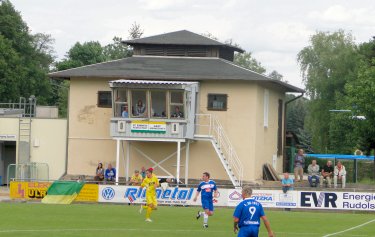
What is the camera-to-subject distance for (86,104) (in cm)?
5450

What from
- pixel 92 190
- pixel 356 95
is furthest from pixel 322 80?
pixel 92 190

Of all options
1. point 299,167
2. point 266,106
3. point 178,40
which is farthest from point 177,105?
point 299,167

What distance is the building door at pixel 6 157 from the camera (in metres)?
59.8

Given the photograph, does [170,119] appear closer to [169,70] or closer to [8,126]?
[169,70]

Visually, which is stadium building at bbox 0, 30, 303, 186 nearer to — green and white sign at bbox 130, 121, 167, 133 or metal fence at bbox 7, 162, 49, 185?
green and white sign at bbox 130, 121, 167, 133

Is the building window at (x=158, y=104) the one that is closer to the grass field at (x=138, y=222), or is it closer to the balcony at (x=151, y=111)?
the balcony at (x=151, y=111)

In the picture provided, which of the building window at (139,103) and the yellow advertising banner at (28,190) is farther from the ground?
the building window at (139,103)

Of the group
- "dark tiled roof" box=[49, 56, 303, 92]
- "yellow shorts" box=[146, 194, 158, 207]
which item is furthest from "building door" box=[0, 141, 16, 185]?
"yellow shorts" box=[146, 194, 158, 207]

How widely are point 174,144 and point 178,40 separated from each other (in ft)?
23.1

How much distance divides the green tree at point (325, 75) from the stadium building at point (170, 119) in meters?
38.5

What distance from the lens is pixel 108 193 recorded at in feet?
153

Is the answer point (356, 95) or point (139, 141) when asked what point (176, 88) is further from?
point (356, 95)

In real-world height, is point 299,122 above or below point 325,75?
below

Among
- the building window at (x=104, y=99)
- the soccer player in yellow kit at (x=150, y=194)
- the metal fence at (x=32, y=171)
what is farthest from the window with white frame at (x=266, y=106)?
the soccer player in yellow kit at (x=150, y=194)
